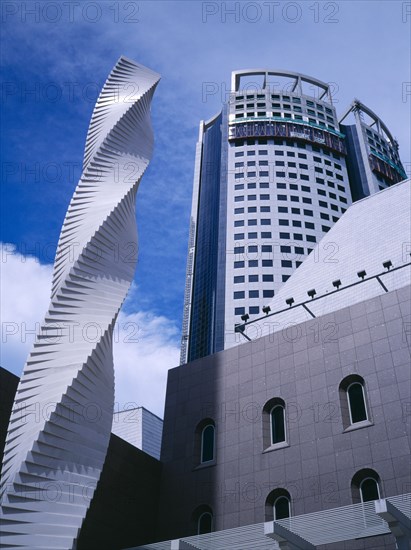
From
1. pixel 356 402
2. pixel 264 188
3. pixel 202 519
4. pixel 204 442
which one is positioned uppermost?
pixel 264 188

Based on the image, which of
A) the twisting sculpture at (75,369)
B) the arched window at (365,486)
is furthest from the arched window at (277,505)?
the twisting sculpture at (75,369)

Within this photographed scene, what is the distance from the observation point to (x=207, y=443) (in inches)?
868

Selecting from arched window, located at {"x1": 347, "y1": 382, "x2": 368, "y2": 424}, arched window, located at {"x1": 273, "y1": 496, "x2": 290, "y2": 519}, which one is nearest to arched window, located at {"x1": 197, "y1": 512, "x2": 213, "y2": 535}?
arched window, located at {"x1": 273, "y1": 496, "x2": 290, "y2": 519}

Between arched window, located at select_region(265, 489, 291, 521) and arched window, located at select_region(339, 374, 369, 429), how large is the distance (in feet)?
9.31

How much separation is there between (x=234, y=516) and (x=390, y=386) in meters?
6.26

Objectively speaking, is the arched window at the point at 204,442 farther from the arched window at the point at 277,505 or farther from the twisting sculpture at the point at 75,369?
the twisting sculpture at the point at 75,369

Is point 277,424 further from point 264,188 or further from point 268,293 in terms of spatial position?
point 264,188

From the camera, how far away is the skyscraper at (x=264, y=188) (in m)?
82.8

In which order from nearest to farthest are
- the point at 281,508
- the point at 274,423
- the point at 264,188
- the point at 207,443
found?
the point at 281,508, the point at 274,423, the point at 207,443, the point at 264,188

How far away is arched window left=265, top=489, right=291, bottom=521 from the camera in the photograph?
60.7 ft

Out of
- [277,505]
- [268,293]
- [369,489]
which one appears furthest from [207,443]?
[268,293]

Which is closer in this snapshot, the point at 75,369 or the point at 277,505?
the point at 75,369

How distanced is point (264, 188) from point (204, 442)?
73.3 m

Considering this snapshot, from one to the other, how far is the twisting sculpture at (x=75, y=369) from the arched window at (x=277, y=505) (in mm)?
5548
